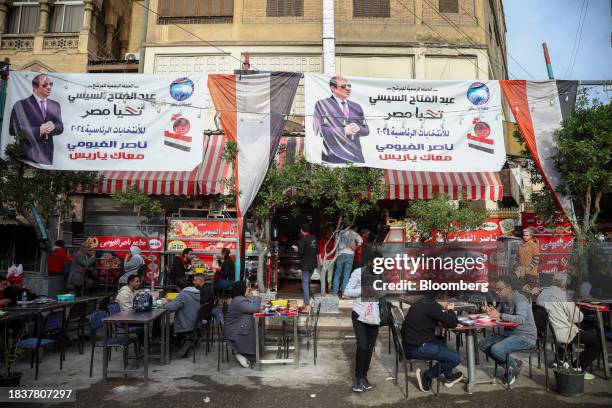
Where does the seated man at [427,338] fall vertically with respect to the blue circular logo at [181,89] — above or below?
below

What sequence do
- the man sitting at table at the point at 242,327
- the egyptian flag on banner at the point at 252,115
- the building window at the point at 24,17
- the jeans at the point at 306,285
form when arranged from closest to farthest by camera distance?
the man sitting at table at the point at 242,327 → the egyptian flag on banner at the point at 252,115 → the jeans at the point at 306,285 → the building window at the point at 24,17

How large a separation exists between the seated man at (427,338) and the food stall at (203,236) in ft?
27.7

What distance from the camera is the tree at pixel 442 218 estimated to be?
11844mm

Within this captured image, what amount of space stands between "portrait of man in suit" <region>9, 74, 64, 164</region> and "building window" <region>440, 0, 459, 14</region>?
1280 cm

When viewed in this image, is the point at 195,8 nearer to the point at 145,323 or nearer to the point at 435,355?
the point at 145,323

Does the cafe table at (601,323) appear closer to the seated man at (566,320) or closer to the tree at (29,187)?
the seated man at (566,320)

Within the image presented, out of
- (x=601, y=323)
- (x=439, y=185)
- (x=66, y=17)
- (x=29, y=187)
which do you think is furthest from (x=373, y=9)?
(x=601, y=323)

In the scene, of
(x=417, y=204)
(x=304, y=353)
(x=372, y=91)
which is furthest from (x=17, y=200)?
(x=417, y=204)

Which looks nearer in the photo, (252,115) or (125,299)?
(125,299)

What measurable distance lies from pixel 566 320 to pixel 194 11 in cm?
1517

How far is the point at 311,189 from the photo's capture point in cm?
1064

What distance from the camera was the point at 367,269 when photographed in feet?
20.6

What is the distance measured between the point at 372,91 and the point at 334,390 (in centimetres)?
608

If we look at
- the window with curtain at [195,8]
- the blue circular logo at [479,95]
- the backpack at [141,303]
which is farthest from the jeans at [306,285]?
the window with curtain at [195,8]
